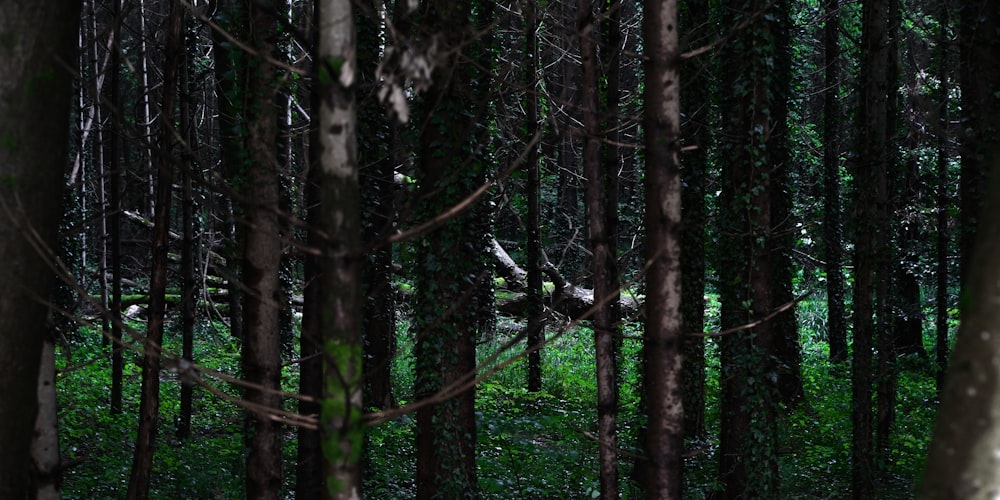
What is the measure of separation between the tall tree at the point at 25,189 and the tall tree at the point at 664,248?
3426 millimetres

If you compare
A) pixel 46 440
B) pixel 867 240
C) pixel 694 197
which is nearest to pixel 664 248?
pixel 46 440

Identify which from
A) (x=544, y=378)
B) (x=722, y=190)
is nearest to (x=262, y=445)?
(x=722, y=190)

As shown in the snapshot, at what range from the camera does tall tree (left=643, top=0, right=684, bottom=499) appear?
546 cm

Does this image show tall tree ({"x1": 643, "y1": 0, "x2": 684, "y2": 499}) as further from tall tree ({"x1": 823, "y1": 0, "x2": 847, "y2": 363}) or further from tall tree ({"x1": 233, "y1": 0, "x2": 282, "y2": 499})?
tall tree ({"x1": 823, "y1": 0, "x2": 847, "y2": 363})

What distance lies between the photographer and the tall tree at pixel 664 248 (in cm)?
546

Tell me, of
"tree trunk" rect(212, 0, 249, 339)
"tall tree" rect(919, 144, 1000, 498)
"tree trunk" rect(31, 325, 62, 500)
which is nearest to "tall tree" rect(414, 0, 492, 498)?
"tree trunk" rect(212, 0, 249, 339)

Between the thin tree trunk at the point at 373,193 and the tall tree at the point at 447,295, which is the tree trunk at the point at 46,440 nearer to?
the tall tree at the point at 447,295

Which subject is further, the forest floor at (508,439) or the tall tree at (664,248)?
the forest floor at (508,439)

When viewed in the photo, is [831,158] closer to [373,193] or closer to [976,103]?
[976,103]

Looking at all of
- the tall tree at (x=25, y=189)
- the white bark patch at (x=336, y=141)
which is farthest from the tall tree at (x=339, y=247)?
the tall tree at (x=25, y=189)

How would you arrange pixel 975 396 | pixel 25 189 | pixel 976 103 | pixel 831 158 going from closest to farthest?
pixel 975 396 < pixel 25 189 < pixel 976 103 < pixel 831 158

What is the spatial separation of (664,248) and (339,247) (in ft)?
9.33

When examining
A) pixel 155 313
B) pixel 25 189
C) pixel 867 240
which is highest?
pixel 867 240

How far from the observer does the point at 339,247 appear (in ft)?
10.4
